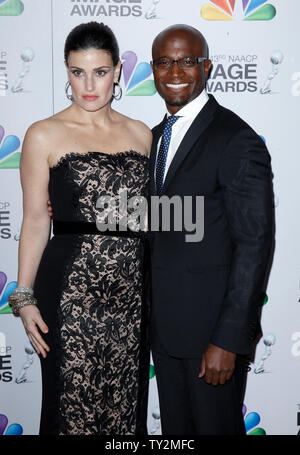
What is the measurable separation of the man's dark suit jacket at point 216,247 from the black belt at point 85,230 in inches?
5.2

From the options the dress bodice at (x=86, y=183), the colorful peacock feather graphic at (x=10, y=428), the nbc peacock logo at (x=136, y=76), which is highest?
the nbc peacock logo at (x=136, y=76)

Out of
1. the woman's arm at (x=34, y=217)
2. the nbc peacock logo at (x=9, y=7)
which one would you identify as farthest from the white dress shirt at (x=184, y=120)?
the nbc peacock logo at (x=9, y=7)

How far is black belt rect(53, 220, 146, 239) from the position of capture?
222 centimetres

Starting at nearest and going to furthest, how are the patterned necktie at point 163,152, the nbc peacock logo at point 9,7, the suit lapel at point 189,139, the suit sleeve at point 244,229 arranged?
the suit sleeve at point 244,229, the suit lapel at point 189,139, the patterned necktie at point 163,152, the nbc peacock logo at point 9,7

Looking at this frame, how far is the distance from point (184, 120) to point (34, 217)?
80cm

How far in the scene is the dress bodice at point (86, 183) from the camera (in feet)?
7.22

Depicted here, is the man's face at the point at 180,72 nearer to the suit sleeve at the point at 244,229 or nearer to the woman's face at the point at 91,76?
the woman's face at the point at 91,76

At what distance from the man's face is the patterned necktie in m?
0.07

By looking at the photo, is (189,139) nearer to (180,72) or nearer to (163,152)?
(163,152)

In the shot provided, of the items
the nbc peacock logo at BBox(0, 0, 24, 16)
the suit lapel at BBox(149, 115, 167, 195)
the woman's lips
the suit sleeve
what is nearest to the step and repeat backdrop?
the nbc peacock logo at BBox(0, 0, 24, 16)

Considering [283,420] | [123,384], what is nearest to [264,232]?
[123,384]

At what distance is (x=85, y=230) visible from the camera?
2.22m

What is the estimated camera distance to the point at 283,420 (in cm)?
315

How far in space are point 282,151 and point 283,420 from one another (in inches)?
63.9
